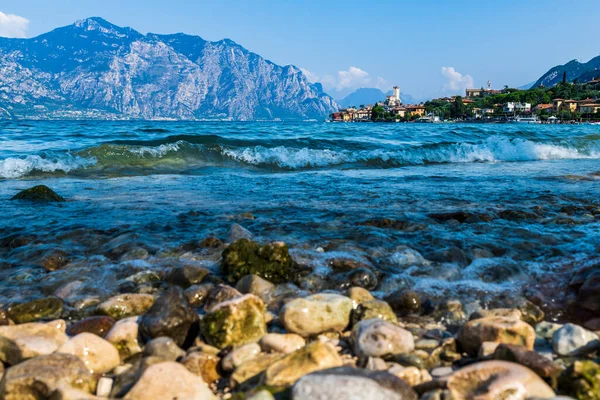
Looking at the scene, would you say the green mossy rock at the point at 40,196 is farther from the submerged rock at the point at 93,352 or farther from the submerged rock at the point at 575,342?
the submerged rock at the point at 575,342

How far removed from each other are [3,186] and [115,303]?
891cm

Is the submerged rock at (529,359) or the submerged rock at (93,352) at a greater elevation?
the submerged rock at (529,359)

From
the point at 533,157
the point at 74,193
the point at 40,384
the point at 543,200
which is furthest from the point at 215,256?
the point at 533,157

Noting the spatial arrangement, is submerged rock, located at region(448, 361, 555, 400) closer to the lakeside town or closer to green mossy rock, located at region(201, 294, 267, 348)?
green mossy rock, located at region(201, 294, 267, 348)

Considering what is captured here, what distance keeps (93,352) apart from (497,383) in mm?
2350

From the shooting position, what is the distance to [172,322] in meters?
3.09

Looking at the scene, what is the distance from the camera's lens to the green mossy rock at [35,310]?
11.6 ft

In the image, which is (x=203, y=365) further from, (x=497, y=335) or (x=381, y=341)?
(x=497, y=335)

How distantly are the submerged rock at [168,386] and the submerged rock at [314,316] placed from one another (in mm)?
954

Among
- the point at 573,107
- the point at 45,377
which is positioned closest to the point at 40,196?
the point at 45,377

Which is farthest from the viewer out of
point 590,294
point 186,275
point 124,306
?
point 186,275

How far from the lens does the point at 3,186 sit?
10469 millimetres

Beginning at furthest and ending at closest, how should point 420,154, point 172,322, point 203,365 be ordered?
point 420,154 < point 172,322 < point 203,365

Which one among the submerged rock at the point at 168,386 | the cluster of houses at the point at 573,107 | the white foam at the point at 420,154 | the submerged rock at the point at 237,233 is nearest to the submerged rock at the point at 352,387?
the submerged rock at the point at 168,386
